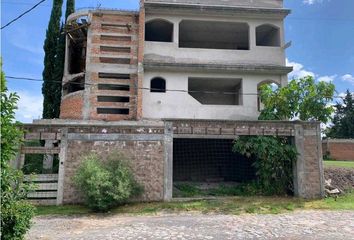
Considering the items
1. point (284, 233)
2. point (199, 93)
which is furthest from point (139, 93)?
point (284, 233)

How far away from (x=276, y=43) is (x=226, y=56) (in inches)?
142

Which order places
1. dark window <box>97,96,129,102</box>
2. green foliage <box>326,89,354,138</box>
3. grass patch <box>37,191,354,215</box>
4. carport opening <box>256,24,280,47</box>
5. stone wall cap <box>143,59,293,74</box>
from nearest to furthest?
grass patch <box>37,191,354,215</box> → stone wall cap <box>143,59,293,74</box> → dark window <box>97,96,129,102</box> → carport opening <box>256,24,280,47</box> → green foliage <box>326,89,354,138</box>

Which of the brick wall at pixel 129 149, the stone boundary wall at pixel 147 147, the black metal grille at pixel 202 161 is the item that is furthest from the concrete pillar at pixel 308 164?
the brick wall at pixel 129 149

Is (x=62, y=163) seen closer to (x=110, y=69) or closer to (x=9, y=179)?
(x=9, y=179)

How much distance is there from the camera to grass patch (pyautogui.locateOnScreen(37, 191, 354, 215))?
975 centimetres

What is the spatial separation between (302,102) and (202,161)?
5761 millimetres

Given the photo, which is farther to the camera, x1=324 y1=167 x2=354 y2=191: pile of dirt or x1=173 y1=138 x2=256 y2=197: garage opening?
x1=173 y1=138 x2=256 y2=197: garage opening

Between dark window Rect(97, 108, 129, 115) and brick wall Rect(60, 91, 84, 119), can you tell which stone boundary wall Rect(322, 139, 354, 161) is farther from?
brick wall Rect(60, 91, 84, 119)

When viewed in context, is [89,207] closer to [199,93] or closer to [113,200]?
[113,200]

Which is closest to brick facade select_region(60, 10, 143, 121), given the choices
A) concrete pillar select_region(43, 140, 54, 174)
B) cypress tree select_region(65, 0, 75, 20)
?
cypress tree select_region(65, 0, 75, 20)

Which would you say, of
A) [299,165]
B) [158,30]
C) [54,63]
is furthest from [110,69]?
[299,165]

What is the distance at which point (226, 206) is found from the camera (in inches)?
401

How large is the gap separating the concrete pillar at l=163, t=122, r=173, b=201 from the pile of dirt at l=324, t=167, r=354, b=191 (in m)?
6.73

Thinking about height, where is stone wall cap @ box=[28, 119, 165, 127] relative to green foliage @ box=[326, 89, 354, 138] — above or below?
below
